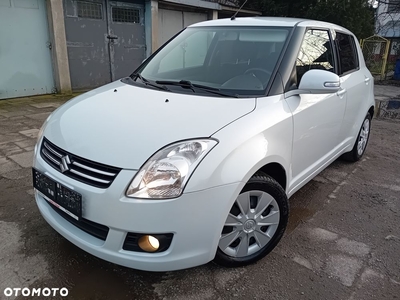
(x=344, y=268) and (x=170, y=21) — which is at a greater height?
(x=170, y=21)

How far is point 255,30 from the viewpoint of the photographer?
2805 mm

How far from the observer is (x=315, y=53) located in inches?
115

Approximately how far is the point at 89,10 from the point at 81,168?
7.21 m

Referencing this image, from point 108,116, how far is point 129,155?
0.49m

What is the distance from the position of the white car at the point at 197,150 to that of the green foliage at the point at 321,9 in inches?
408

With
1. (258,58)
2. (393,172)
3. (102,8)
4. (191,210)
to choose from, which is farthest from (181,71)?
(102,8)

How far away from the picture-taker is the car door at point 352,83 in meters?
3.37

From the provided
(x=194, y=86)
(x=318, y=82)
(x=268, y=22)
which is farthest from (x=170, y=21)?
(x=318, y=82)

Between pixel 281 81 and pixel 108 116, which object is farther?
pixel 281 81

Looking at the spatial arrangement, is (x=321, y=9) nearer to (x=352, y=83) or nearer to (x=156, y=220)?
(x=352, y=83)

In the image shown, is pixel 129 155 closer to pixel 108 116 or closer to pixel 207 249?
pixel 108 116

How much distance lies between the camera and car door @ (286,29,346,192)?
2.50 m

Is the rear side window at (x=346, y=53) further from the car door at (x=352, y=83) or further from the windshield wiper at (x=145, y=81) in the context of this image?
the windshield wiper at (x=145, y=81)

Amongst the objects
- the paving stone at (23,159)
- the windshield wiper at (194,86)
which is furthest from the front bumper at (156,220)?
the paving stone at (23,159)
